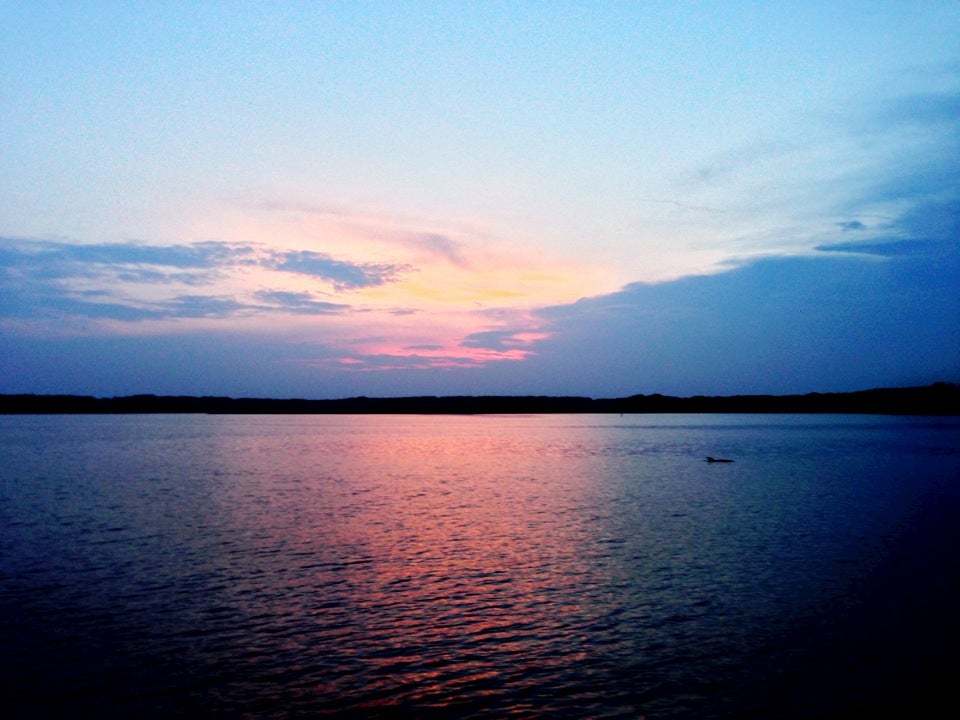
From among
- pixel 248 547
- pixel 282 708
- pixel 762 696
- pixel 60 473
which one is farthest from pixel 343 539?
pixel 60 473

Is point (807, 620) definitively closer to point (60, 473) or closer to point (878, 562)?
point (878, 562)

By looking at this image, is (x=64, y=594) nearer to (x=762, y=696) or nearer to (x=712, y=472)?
(x=762, y=696)

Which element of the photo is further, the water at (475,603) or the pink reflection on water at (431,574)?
the pink reflection on water at (431,574)

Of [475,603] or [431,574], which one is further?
[431,574]

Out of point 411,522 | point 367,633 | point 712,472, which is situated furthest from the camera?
point 712,472

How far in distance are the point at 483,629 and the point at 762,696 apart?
19.6 feet

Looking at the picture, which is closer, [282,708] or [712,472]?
[282,708]

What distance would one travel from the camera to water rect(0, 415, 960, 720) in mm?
12891

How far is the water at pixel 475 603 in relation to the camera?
12.9 meters

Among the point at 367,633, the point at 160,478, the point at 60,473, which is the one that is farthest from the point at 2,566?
the point at 60,473

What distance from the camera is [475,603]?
18438mm

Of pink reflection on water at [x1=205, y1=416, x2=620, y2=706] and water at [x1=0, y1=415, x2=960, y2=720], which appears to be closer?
water at [x1=0, y1=415, x2=960, y2=720]

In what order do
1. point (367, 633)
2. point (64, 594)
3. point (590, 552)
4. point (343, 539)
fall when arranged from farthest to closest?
point (343, 539) → point (590, 552) → point (64, 594) → point (367, 633)

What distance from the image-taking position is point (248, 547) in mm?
25172
